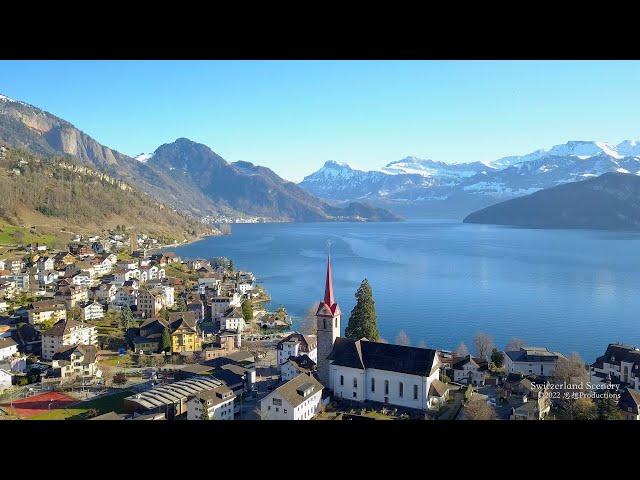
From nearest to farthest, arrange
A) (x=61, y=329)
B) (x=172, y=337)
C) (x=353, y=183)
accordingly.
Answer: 1. (x=61, y=329)
2. (x=172, y=337)
3. (x=353, y=183)

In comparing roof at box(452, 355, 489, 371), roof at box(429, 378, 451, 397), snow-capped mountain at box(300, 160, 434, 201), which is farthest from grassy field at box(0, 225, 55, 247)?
snow-capped mountain at box(300, 160, 434, 201)

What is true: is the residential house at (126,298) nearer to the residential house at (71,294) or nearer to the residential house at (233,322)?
the residential house at (71,294)

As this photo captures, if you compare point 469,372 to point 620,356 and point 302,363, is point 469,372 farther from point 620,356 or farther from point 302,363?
point 302,363

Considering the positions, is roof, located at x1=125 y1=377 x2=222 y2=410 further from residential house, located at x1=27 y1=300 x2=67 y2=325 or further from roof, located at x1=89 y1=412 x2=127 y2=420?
residential house, located at x1=27 y1=300 x2=67 y2=325

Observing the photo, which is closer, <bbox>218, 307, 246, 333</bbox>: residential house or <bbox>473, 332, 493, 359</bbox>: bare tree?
<bbox>473, 332, 493, 359</bbox>: bare tree

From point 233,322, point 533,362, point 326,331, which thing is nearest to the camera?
point 326,331

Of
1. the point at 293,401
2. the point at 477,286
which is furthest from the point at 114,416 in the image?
the point at 477,286

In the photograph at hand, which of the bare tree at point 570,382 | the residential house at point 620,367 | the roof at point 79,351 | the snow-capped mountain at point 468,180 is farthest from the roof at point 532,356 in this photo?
the snow-capped mountain at point 468,180
